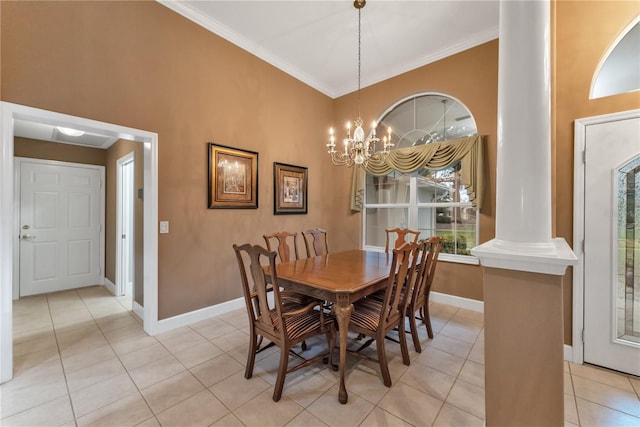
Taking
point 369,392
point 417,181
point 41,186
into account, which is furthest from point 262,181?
point 41,186

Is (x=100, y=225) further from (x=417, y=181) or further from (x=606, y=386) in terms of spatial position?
(x=606, y=386)

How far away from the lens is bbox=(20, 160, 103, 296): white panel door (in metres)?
3.95

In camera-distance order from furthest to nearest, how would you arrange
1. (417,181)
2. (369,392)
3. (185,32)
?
(417,181), (185,32), (369,392)

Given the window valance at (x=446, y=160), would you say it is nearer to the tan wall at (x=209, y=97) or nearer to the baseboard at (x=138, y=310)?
the tan wall at (x=209, y=97)

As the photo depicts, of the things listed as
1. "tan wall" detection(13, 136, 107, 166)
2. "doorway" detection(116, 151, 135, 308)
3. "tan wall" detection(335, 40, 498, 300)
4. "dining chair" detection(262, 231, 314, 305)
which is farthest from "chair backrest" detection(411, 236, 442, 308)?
"tan wall" detection(13, 136, 107, 166)

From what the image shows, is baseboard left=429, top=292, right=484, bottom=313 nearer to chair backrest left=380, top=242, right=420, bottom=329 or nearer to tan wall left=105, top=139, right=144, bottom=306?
chair backrest left=380, top=242, right=420, bottom=329

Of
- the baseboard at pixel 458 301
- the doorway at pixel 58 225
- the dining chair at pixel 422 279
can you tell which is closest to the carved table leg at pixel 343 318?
A: the dining chair at pixel 422 279

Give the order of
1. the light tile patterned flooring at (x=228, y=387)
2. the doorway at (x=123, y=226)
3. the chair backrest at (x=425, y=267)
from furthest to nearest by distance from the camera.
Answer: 1. the doorway at (x=123, y=226)
2. the chair backrest at (x=425, y=267)
3. the light tile patterned flooring at (x=228, y=387)

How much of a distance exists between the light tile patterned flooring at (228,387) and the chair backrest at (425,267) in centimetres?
50

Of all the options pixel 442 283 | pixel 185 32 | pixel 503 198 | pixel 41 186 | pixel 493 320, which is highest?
pixel 185 32

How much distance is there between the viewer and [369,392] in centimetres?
185

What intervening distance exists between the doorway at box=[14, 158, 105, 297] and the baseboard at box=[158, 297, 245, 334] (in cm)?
284

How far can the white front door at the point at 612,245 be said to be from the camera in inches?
79.9

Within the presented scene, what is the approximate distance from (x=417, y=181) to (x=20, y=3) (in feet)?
14.4
